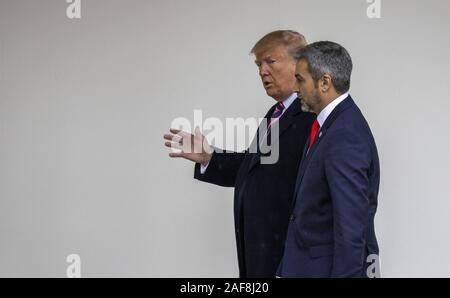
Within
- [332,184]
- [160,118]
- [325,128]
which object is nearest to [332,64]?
[325,128]

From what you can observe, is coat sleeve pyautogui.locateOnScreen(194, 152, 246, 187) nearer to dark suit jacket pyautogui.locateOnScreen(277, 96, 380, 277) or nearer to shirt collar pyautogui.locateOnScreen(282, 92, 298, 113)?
shirt collar pyautogui.locateOnScreen(282, 92, 298, 113)

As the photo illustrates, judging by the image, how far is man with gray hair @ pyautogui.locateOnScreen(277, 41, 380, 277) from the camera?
8.04 feet

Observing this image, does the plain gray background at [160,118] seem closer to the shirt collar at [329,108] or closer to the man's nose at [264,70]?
the man's nose at [264,70]

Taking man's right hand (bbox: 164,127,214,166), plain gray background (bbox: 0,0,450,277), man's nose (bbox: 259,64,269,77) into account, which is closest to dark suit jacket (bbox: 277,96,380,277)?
man's nose (bbox: 259,64,269,77)

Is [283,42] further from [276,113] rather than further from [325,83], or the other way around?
[325,83]

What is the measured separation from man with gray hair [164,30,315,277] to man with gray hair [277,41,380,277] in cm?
26

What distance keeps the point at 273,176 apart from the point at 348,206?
21.9 inches

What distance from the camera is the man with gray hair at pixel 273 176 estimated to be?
296 cm

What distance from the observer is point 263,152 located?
297 centimetres

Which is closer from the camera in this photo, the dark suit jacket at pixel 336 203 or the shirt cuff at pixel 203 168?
the dark suit jacket at pixel 336 203

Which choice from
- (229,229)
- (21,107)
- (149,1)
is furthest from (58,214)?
(149,1)

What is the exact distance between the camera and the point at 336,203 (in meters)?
2.46

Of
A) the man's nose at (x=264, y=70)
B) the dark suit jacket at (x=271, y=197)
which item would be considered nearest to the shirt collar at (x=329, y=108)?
the dark suit jacket at (x=271, y=197)

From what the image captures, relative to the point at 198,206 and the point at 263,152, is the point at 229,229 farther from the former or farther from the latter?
the point at 263,152
